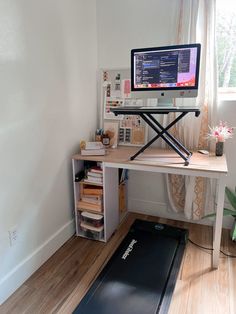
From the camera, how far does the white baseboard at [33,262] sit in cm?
157

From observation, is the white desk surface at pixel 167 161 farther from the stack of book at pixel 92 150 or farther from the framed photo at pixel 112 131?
the framed photo at pixel 112 131

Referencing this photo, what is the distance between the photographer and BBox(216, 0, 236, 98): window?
6.64ft

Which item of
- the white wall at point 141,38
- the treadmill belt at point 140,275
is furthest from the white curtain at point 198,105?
the treadmill belt at point 140,275

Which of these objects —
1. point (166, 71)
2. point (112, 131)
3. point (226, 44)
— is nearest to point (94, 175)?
point (112, 131)

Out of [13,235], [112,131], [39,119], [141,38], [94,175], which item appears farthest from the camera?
[112,131]

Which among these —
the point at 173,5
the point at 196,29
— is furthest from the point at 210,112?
the point at 173,5

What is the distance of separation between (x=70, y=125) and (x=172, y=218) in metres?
1.41

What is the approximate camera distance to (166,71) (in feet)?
5.98

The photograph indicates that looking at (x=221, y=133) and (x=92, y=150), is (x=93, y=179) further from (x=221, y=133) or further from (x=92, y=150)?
(x=221, y=133)

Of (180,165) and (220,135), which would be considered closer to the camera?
(180,165)

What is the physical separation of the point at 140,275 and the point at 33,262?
2.62 ft

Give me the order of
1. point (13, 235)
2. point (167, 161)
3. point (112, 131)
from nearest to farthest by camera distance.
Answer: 1. point (13, 235)
2. point (167, 161)
3. point (112, 131)

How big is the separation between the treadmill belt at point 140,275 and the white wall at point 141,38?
396 millimetres

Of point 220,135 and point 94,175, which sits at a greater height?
point 220,135
